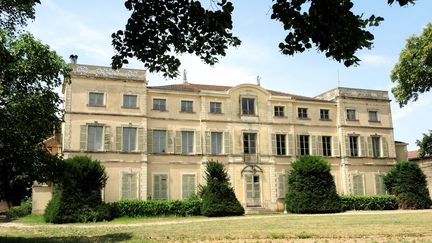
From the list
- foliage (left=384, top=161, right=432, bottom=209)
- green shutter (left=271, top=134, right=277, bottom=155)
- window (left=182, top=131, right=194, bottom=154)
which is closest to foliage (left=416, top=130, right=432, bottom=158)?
foliage (left=384, top=161, right=432, bottom=209)

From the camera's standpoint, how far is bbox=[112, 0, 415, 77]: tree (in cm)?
603

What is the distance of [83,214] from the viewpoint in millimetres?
24000

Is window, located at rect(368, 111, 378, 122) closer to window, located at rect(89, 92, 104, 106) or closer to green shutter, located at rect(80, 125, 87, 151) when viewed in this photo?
window, located at rect(89, 92, 104, 106)

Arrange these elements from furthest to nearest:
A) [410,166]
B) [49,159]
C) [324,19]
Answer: [410,166] → [49,159] → [324,19]

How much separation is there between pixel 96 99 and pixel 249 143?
11630mm

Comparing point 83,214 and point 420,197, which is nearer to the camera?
point 83,214

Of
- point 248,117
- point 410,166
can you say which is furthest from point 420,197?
point 248,117

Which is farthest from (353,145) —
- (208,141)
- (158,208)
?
(158,208)

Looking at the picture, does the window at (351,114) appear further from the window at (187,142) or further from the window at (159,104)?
the window at (159,104)

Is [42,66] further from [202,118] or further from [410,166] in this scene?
[410,166]

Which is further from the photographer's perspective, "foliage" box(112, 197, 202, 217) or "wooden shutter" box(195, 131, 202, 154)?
"wooden shutter" box(195, 131, 202, 154)

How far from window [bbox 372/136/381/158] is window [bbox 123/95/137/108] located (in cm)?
1982

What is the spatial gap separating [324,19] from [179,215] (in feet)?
76.5

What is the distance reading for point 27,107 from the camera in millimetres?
15383
